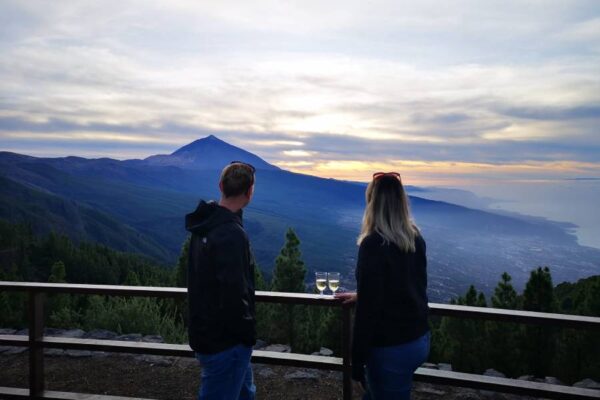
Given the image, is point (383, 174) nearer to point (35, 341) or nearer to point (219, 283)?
Answer: point (219, 283)

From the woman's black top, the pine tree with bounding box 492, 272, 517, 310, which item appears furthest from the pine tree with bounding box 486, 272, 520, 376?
the woman's black top

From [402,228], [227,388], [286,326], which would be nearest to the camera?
[402,228]

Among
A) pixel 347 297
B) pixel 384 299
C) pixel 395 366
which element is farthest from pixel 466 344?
pixel 384 299

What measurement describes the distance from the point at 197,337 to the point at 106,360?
439 centimetres

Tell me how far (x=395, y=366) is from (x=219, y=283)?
38.4 inches

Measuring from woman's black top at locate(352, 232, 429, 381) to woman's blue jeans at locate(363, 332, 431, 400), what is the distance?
4 centimetres

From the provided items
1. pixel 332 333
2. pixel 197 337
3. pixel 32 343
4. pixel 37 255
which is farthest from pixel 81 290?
pixel 37 255

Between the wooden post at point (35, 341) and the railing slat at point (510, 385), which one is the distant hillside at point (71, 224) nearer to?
the wooden post at point (35, 341)

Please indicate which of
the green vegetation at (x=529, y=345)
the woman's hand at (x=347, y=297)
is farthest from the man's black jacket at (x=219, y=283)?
the green vegetation at (x=529, y=345)

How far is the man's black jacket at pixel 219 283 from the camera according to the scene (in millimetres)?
2691

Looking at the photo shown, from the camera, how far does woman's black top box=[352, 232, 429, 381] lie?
262 cm

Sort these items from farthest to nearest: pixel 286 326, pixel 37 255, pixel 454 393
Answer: pixel 37 255 → pixel 286 326 → pixel 454 393

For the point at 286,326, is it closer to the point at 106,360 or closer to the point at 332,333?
the point at 332,333

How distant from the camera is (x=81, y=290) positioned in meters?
4.07
